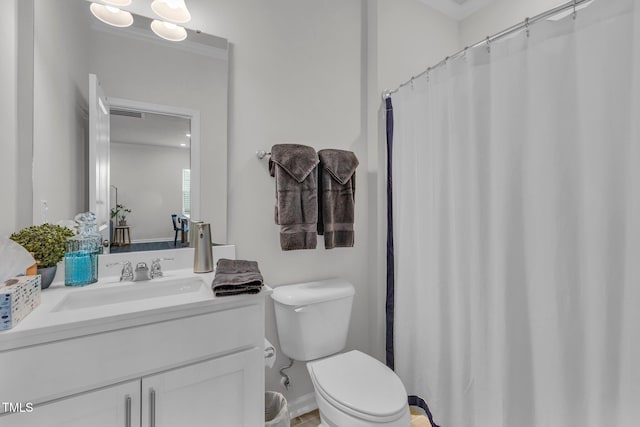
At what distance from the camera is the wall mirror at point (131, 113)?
1.19m

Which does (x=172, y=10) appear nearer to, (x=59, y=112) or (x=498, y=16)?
(x=59, y=112)

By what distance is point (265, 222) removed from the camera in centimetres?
166

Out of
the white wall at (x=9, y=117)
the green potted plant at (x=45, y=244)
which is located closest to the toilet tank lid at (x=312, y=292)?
the green potted plant at (x=45, y=244)

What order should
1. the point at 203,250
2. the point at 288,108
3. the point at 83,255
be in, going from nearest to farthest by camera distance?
the point at 83,255
the point at 203,250
the point at 288,108

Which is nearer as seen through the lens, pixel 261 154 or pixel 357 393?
pixel 357 393

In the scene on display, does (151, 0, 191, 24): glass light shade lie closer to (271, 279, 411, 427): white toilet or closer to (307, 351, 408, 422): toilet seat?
(271, 279, 411, 427): white toilet

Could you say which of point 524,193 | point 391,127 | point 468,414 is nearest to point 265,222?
point 391,127

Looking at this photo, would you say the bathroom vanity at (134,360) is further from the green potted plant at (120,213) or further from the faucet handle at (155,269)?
the green potted plant at (120,213)

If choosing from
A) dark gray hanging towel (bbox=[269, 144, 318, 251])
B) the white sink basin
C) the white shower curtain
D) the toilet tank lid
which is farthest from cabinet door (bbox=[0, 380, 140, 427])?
the white shower curtain

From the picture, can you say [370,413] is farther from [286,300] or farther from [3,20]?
[3,20]

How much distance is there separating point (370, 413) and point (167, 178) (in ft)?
4.43

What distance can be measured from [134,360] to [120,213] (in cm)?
73

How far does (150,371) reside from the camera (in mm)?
935

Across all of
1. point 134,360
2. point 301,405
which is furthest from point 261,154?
point 301,405
